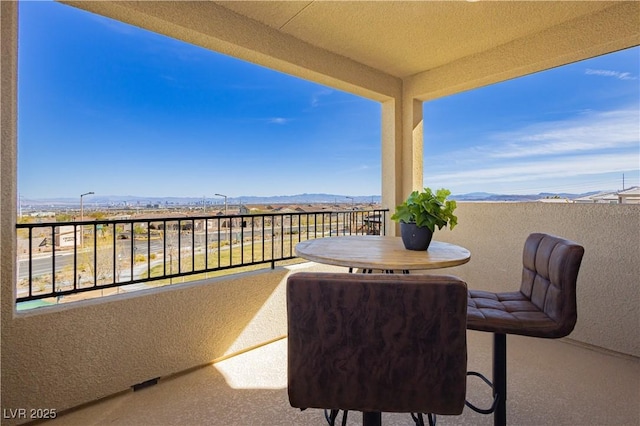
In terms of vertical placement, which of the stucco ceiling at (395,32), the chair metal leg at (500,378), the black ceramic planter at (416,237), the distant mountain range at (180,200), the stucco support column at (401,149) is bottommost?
the chair metal leg at (500,378)

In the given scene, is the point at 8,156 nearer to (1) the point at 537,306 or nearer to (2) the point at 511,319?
(2) the point at 511,319

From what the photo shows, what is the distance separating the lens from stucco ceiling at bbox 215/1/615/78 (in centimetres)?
217

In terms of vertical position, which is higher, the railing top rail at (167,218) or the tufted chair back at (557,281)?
the railing top rail at (167,218)

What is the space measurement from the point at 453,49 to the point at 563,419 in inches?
115

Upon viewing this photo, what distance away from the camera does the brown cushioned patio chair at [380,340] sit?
81 cm

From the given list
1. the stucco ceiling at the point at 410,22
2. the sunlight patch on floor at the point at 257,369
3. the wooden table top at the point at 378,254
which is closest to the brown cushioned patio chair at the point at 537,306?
the wooden table top at the point at 378,254

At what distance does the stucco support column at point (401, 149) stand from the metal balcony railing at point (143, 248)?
0.97 metres

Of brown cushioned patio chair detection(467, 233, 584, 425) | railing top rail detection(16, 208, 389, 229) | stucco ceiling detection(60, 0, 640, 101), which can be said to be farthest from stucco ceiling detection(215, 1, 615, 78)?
brown cushioned patio chair detection(467, 233, 584, 425)

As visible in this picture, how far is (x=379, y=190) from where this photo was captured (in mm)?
3748

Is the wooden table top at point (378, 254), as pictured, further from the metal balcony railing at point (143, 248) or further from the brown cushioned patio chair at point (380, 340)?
the metal balcony railing at point (143, 248)

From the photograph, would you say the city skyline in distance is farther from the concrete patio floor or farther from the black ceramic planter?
the black ceramic planter

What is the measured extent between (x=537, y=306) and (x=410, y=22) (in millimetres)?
2213

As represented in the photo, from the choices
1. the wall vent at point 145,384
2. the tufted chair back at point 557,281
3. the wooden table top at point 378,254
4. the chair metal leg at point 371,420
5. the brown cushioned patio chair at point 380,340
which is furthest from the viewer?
the wall vent at point 145,384

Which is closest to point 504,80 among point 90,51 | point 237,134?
point 90,51
